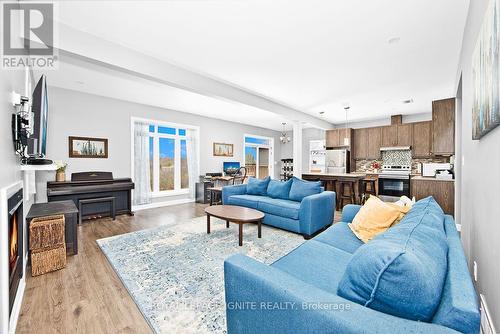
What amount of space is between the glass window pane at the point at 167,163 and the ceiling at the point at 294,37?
2591 millimetres

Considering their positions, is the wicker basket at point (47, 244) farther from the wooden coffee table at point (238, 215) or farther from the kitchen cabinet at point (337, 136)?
the kitchen cabinet at point (337, 136)

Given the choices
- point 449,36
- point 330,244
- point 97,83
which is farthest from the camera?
point 97,83

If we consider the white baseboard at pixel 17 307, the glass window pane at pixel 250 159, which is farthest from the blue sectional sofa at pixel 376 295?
the glass window pane at pixel 250 159

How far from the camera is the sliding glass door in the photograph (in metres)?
9.15

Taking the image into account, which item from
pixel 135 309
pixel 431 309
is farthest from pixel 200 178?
pixel 431 309

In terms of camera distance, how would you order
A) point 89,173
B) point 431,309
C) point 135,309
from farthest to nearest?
point 89,173 < point 135,309 < point 431,309

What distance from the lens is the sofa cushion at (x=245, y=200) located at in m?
4.16

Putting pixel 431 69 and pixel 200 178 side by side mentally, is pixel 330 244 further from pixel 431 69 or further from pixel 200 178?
Answer: pixel 200 178

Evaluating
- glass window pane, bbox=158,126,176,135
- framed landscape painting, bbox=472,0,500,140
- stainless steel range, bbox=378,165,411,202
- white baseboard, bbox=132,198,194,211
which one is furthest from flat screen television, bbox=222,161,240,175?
framed landscape painting, bbox=472,0,500,140

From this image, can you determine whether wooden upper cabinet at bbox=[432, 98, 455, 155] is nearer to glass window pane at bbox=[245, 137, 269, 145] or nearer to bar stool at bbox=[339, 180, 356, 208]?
bar stool at bbox=[339, 180, 356, 208]

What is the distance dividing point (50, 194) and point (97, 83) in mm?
2191

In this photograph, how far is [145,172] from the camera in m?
5.69

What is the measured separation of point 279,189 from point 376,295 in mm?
3428

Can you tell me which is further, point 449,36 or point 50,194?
point 50,194
